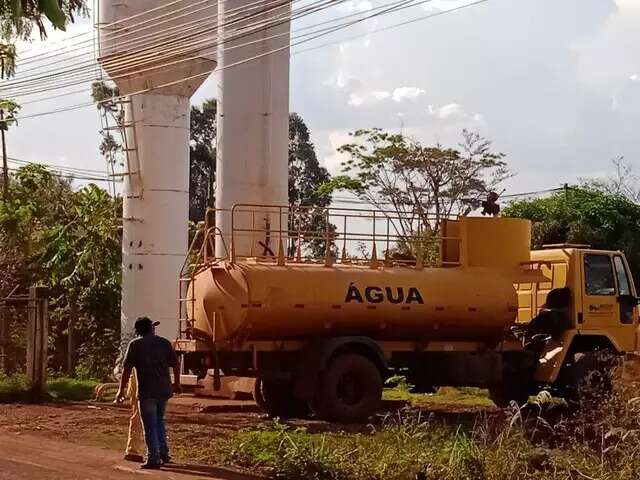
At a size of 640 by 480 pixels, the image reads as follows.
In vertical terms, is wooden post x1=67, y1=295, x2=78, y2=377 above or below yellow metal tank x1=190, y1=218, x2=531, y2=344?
below

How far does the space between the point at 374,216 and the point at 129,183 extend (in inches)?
374

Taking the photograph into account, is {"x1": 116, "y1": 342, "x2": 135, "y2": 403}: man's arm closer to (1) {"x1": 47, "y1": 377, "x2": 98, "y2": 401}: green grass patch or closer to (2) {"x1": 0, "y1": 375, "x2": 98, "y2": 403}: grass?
(2) {"x1": 0, "y1": 375, "x2": 98, "y2": 403}: grass

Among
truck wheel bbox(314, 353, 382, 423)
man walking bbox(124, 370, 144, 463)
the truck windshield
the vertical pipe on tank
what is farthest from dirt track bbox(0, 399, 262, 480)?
the truck windshield

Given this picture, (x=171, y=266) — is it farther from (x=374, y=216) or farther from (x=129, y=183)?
(x=374, y=216)

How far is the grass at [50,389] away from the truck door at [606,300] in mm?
9694

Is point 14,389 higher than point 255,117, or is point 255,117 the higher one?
point 255,117

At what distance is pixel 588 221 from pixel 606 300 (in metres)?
14.8

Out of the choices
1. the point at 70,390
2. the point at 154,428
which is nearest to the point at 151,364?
the point at 154,428

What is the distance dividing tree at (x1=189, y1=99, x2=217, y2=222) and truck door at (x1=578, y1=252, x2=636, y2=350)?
3635cm

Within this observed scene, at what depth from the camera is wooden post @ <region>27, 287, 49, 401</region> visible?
19219 mm

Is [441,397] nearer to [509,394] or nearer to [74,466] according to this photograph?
[509,394]

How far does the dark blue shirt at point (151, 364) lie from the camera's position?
11.4m

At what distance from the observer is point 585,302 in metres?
17.3

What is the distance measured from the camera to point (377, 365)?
16.2m
